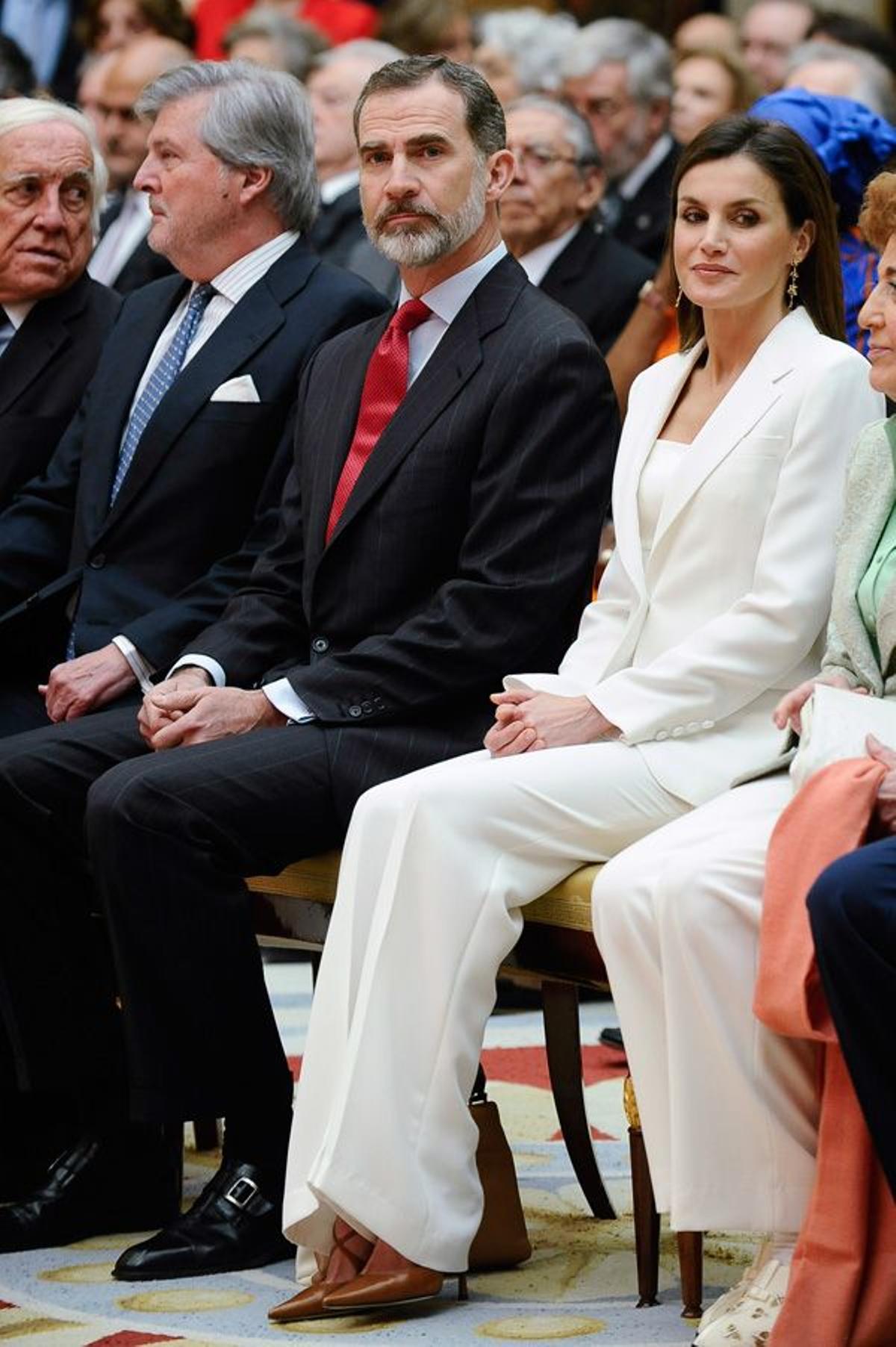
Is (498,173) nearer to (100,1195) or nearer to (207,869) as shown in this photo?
(207,869)

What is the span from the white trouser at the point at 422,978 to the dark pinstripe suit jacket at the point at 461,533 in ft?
1.22

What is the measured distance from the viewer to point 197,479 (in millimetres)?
4508

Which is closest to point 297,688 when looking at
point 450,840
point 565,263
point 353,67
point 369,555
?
point 369,555

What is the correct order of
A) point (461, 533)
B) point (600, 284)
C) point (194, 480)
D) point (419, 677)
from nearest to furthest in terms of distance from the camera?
point (419, 677) < point (461, 533) < point (194, 480) < point (600, 284)

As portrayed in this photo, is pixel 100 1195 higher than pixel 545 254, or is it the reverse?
pixel 545 254

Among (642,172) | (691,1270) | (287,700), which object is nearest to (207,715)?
(287,700)

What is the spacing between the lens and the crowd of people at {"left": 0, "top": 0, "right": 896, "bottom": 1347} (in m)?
3.21

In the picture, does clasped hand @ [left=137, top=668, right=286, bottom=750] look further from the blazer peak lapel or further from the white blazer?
the blazer peak lapel

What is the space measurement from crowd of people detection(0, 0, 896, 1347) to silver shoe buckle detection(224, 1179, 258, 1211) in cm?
2

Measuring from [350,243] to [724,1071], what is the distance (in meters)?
3.94

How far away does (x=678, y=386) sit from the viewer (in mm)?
3926

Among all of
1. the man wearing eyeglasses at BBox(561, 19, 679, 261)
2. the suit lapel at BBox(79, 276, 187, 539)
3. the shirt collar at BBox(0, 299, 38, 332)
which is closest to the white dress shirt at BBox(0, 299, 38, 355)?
the shirt collar at BBox(0, 299, 38, 332)

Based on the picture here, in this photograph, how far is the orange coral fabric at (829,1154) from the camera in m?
3.05

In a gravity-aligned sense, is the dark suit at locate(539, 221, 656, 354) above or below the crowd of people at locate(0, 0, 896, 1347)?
above
